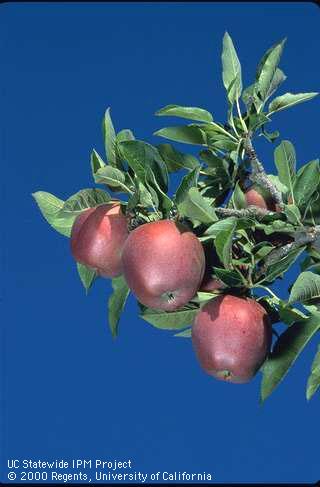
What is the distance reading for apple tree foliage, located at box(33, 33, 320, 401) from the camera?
153 centimetres

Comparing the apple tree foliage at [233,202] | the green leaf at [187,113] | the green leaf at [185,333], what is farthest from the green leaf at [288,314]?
the green leaf at [187,113]

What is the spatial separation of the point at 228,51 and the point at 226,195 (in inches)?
13.7

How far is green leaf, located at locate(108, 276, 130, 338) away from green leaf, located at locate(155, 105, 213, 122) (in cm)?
39

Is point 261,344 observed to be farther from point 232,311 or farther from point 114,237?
point 114,237

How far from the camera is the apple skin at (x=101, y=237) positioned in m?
1.58

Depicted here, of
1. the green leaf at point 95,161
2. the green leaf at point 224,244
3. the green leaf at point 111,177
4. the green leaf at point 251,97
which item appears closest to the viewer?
the green leaf at point 224,244

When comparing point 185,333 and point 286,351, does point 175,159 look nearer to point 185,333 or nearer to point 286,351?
point 185,333

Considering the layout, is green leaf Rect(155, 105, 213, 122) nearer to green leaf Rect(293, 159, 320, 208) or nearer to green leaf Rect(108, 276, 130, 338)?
green leaf Rect(293, 159, 320, 208)

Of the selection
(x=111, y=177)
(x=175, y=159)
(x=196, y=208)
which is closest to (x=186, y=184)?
(x=196, y=208)

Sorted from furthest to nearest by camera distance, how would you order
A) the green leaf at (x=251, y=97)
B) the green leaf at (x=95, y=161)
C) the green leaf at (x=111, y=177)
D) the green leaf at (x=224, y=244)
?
1. the green leaf at (x=251, y=97)
2. the green leaf at (x=95, y=161)
3. the green leaf at (x=111, y=177)
4. the green leaf at (x=224, y=244)

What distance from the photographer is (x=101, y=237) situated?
1.58m

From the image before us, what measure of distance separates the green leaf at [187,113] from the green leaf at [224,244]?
335mm

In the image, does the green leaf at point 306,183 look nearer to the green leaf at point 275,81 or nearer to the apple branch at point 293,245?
the apple branch at point 293,245

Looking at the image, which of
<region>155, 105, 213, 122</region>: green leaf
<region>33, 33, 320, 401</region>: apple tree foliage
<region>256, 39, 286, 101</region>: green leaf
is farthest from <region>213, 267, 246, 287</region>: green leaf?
<region>256, 39, 286, 101</region>: green leaf
